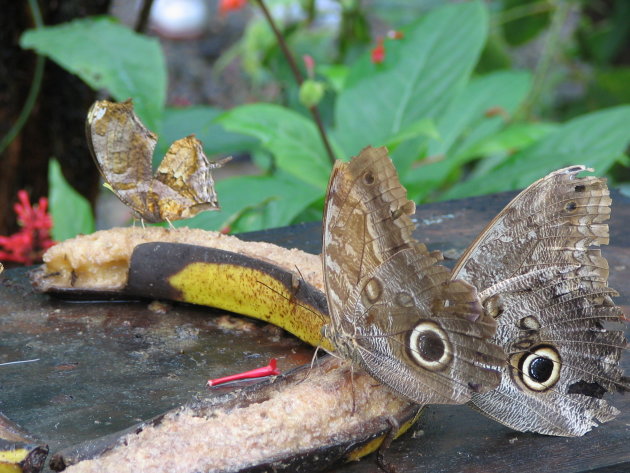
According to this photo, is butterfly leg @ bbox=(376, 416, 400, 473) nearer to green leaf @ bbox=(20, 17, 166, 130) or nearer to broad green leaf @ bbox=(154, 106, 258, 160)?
green leaf @ bbox=(20, 17, 166, 130)

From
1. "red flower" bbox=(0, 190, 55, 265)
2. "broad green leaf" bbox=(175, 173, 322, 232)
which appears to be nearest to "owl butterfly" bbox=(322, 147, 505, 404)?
"red flower" bbox=(0, 190, 55, 265)

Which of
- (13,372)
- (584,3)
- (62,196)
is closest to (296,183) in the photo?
(62,196)

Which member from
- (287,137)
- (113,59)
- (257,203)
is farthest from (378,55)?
(113,59)

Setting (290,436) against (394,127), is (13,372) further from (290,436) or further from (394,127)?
(394,127)

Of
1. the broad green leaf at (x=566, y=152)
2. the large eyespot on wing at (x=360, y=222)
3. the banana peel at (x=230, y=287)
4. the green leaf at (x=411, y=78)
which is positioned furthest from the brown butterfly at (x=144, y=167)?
the broad green leaf at (x=566, y=152)

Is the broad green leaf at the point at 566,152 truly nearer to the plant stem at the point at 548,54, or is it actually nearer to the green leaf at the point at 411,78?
the green leaf at the point at 411,78

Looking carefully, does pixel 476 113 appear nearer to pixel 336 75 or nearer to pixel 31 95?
pixel 336 75
